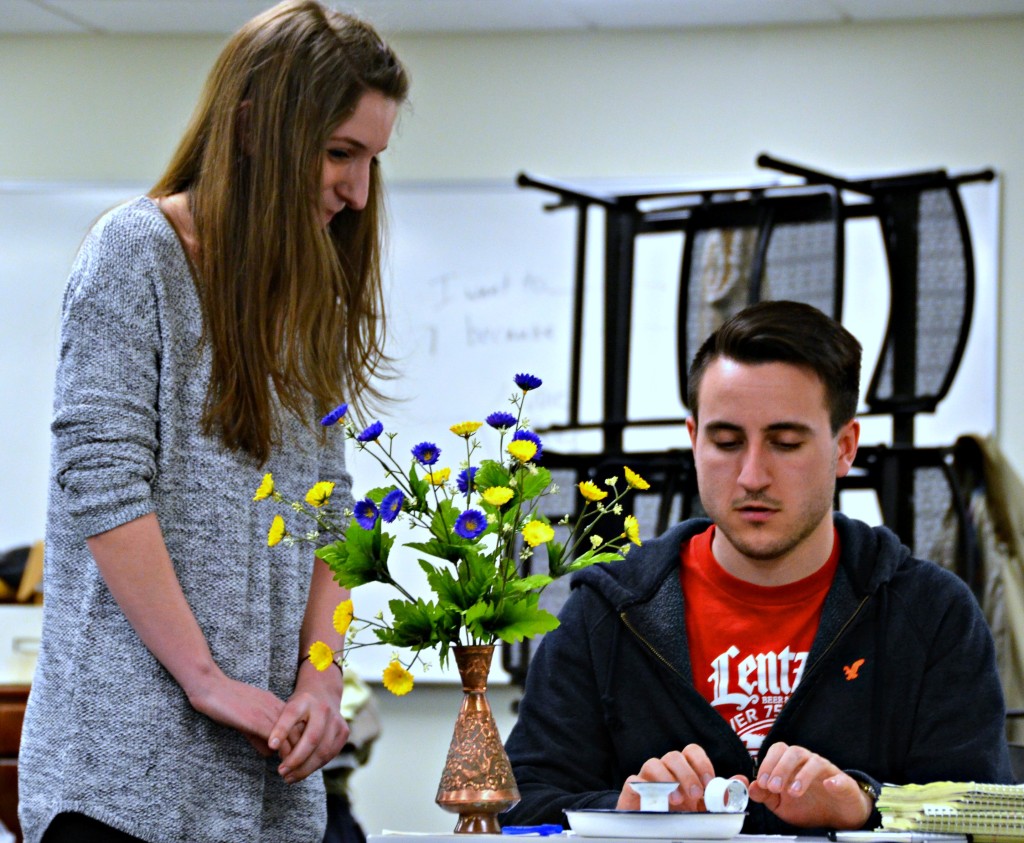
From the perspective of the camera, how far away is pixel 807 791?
127 cm

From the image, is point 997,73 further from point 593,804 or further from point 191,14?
point 593,804

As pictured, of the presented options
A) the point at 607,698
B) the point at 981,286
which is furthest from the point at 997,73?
the point at 607,698

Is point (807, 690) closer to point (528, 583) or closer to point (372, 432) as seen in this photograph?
point (528, 583)

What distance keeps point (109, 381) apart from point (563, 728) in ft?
2.25

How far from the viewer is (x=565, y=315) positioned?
13.5 feet

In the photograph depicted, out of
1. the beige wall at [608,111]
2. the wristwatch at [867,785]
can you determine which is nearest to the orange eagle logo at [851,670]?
the wristwatch at [867,785]

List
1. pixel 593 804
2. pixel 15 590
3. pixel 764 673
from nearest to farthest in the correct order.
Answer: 1. pixel 593 804
2. pixel 764 673
3. pixel 15 590

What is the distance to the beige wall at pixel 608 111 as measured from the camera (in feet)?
13.0

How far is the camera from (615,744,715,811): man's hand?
1.24 metres

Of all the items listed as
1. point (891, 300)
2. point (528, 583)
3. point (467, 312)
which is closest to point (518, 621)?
point (528, 583)

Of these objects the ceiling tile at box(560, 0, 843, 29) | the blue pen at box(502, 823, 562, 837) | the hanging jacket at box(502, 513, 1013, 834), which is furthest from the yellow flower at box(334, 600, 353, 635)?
the ceiling tile at box(560, 0, 843, 29)

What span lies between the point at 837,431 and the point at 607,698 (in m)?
0.43

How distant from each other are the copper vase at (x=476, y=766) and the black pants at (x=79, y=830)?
286mm

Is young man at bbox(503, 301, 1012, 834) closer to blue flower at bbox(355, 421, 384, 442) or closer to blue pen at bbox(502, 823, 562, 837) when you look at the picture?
blue pen at bbox(502, 823, 562, 837)
